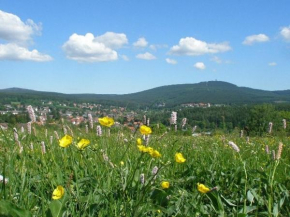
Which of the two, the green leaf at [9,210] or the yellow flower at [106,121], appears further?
the yellow flower at [106,121]

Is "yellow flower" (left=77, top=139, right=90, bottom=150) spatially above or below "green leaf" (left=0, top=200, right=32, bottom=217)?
above

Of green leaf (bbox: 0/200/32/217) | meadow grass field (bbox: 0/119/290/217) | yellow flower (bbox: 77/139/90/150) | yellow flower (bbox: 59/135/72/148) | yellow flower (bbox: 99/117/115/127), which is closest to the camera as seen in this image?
green leaf (bbox: 0/200/32/217)

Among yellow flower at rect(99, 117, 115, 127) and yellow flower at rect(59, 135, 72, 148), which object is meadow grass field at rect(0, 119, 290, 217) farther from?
yellow flower at rect(99, 117, 115, 127)

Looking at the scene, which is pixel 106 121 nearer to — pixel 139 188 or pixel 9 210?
pixel 139 188

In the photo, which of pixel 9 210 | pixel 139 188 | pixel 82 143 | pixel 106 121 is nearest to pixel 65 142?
pixel 82 143

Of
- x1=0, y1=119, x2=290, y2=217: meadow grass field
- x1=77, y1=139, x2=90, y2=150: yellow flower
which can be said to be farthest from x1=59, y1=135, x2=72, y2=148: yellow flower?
x1=77, y1=139, x2=90, y2=150: yellow flower

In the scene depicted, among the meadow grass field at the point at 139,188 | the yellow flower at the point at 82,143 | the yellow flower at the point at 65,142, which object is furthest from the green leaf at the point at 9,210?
the yellow flower at the point at 82,143

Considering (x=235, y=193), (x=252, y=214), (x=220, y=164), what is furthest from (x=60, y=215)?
(x=220, y=164)

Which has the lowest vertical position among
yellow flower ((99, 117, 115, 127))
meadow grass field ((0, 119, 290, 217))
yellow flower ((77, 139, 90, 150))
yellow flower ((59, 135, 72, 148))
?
meadow grass field ((0, 119, 290, 217))

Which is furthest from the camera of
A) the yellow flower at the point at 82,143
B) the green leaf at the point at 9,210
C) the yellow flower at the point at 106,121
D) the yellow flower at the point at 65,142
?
the yellow flower at the point at 106,121

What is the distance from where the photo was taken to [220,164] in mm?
3307

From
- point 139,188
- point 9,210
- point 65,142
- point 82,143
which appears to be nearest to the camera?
point 9,210

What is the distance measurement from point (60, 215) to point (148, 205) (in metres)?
0.53

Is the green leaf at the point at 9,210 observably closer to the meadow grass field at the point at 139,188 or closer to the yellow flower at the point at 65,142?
the meadow grass field at the point at 139,188
